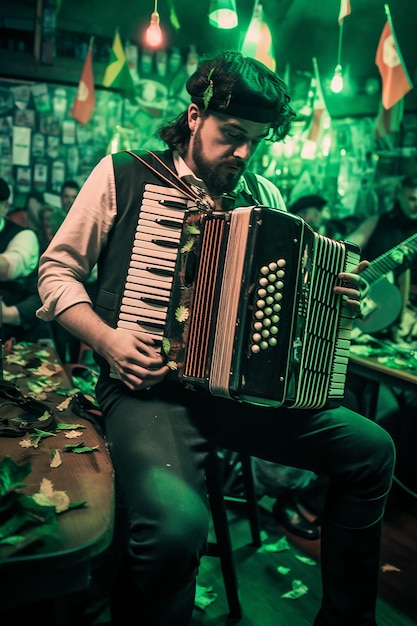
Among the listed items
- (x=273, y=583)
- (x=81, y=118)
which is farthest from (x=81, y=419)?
(x=81, y=118)

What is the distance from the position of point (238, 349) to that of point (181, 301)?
0.28m

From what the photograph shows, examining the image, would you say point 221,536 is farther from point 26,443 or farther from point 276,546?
point 26,443

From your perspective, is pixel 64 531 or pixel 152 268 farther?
pixel 152 268

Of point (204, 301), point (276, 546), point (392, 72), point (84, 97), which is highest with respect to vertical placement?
point (392, 72)

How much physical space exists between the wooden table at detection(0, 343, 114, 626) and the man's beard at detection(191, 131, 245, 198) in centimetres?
103

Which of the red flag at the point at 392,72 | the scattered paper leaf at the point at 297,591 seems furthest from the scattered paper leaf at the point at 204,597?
the red flag at the point at 392,72

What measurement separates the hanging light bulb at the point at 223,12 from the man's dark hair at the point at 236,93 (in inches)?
49.7

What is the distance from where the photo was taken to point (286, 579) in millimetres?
2193

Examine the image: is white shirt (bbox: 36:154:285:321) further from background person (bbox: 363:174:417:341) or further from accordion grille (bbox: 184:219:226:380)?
background person (bbox: 363:174:417:341)

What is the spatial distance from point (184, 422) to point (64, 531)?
2.04 feet

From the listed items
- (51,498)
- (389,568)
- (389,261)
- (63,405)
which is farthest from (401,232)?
(51,498)

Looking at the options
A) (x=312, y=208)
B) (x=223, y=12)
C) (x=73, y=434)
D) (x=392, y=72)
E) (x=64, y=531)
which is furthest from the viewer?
(x=312, y=208)

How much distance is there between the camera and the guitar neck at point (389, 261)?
330 cm

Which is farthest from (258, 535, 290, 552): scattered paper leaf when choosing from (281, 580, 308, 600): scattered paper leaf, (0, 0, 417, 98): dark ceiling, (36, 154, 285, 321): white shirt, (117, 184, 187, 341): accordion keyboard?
(0, 0, 417, 98): dark ceiling
